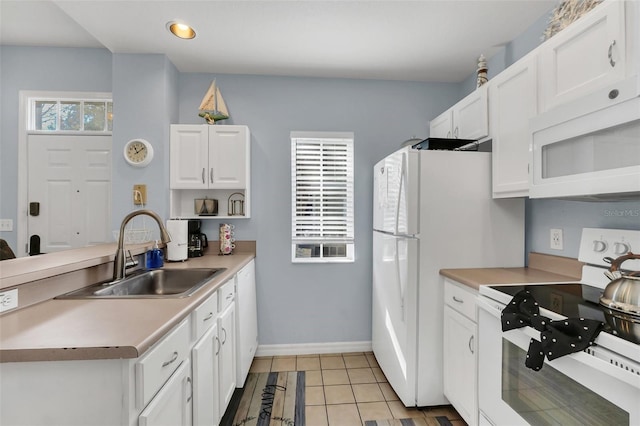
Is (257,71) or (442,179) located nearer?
(442,179)

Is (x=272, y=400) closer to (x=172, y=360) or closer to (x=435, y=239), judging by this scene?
(x=172, y=360)

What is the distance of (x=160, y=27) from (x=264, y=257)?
6.51ft

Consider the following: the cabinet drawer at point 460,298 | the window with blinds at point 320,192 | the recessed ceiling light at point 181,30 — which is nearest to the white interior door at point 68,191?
the recessed ceiling light at point 181,30

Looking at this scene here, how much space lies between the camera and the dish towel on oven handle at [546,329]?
0.96 meters

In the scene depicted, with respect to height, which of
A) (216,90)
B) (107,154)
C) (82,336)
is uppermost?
(216,90)

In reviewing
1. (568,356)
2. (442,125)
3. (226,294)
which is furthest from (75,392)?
(442,125)

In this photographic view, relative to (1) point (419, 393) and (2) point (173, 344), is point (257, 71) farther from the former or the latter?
(1) point (419, 393)

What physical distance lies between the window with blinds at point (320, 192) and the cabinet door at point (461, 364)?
120 cm

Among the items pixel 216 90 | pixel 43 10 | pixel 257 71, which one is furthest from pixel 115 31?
pixel 257 71

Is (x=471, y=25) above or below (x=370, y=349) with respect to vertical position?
above

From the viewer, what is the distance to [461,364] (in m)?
1.73

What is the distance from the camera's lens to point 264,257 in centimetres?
280

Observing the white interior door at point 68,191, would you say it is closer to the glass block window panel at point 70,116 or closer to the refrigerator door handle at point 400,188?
the glass block window panel at point 70,116

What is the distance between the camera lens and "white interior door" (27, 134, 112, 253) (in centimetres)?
268
